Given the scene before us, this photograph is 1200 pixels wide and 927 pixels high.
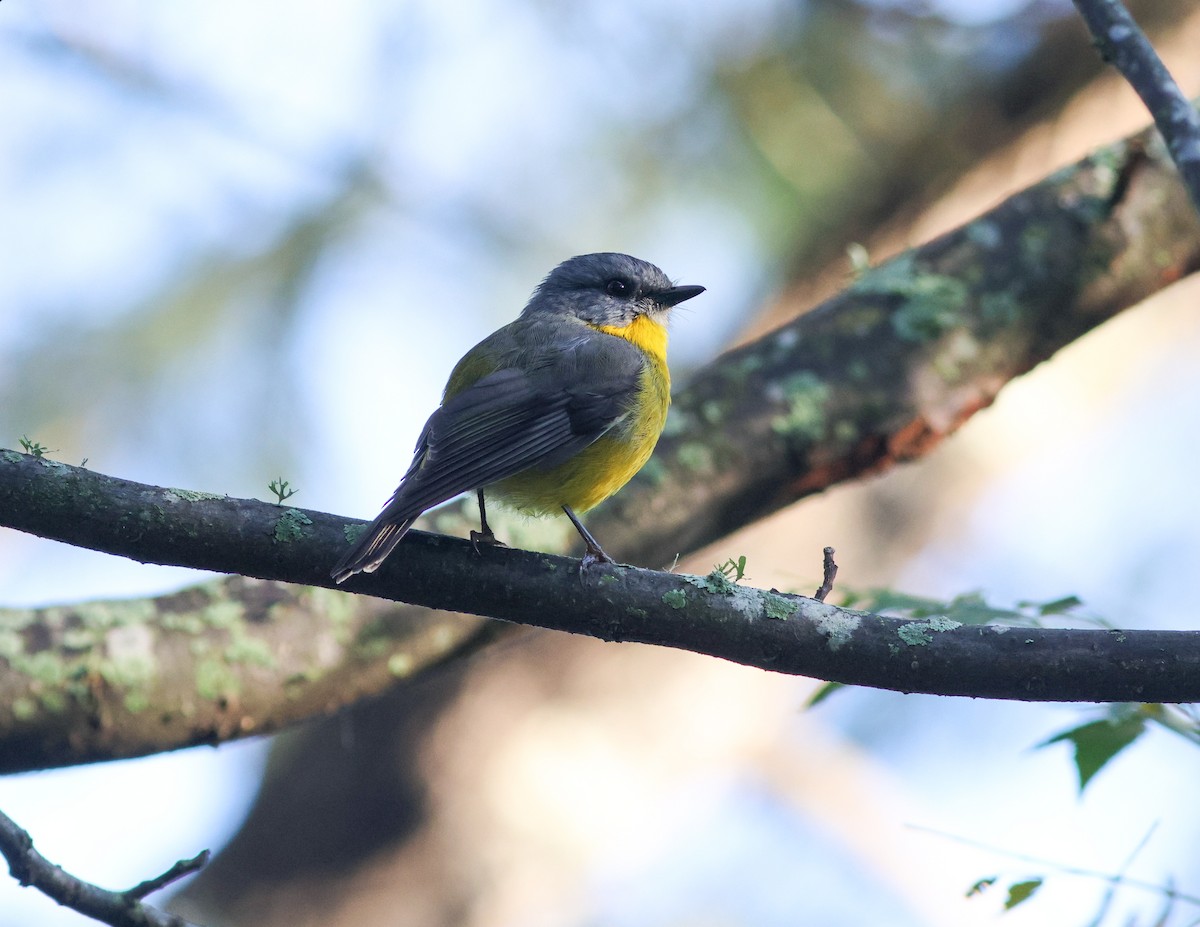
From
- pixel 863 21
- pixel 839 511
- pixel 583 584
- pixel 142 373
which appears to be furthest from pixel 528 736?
pixel 863 21

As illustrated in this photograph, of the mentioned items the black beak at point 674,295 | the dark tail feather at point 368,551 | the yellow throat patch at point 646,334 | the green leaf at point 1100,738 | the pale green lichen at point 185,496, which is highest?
the black beak at point 674,295

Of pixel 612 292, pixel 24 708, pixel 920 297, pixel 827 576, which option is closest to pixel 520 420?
pixel 827 576

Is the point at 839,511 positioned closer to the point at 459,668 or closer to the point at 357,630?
the point at 459,668

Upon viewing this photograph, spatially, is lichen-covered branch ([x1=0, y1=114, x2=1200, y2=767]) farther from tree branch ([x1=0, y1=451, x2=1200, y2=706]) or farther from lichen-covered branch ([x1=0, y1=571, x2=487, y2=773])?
tree branch ([x1=0, y1=451, x2=1200, y2=706])

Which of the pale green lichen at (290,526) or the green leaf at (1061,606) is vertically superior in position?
the pale green lichen at (290,526)

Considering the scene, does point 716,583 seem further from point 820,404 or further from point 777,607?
point 820,404

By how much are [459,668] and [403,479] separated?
2727 mm

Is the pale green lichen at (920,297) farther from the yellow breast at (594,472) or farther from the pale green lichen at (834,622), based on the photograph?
the pale green lichen at (834,622)

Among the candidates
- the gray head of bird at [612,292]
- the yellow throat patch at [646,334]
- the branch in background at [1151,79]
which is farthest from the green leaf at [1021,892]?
the gray head of bird at [612,292]

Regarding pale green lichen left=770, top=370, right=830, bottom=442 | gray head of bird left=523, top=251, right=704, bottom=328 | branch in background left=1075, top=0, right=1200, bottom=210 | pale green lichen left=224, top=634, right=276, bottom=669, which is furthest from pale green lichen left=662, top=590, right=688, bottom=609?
gray head of bird left=523, top=251, right=704, bottom=328

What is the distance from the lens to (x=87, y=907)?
2.48 metres

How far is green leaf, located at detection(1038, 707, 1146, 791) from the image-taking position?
283 cm

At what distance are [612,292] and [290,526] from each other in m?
2.42

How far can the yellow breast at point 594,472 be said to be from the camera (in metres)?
3.63
